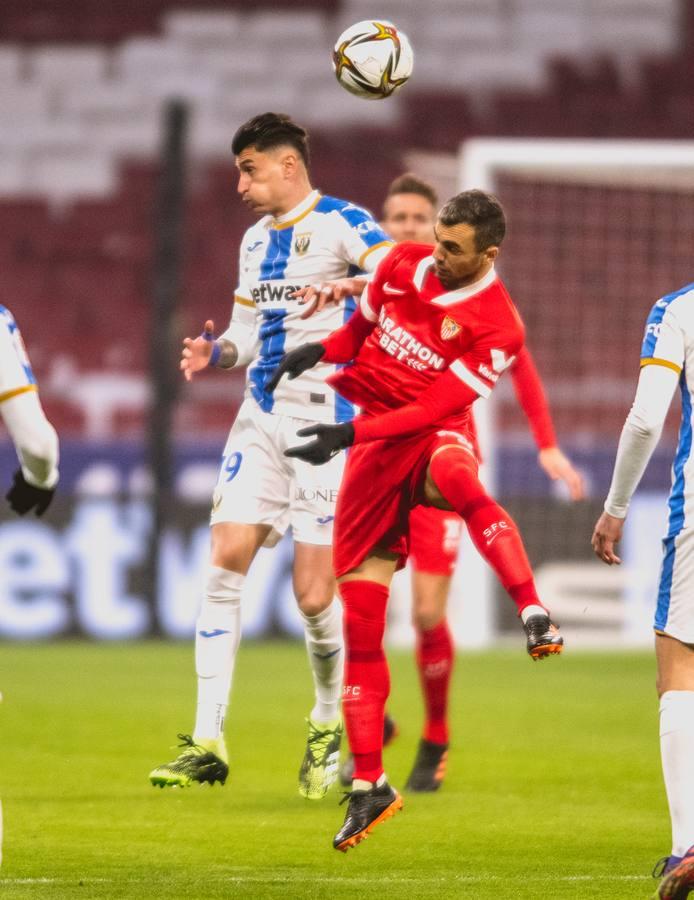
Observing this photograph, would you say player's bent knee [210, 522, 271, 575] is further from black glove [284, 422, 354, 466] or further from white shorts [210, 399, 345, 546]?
black glove [284, 422, 354, 466]

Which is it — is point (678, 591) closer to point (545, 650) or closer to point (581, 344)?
point (545, 650)

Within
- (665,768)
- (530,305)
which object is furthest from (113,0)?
(665,768)

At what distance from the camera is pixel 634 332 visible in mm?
14352

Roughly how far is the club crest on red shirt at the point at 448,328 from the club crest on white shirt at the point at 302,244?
44.7 inches

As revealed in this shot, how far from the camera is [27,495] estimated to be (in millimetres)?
4211

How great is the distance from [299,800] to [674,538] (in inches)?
93.3

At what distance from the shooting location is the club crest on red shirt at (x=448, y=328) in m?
5.19

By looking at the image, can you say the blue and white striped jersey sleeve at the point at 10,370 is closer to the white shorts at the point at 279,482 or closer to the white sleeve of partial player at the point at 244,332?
the white shorts at the point at 279,482

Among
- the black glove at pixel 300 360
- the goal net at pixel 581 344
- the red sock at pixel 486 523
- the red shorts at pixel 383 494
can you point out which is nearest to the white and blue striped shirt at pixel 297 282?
the black glove at pixel 300 360

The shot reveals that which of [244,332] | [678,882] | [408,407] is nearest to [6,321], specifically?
[408,407]

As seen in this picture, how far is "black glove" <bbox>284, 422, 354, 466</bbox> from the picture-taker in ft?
15.7

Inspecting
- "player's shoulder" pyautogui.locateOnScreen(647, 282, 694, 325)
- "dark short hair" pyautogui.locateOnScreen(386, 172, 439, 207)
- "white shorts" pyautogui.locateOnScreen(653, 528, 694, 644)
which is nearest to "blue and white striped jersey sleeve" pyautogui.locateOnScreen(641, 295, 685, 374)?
"player's shoulder" pyautogui.locateOnScreen(647, 282, 694, 325)

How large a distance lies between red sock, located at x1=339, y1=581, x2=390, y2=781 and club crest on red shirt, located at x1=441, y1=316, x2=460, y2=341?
2.56 feet

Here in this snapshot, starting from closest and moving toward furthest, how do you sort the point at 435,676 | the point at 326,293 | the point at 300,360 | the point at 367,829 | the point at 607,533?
the point at 607,533 < the point at 367,829 < the point at 300,360 < the point at 326,293 < the point at 435,676
